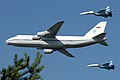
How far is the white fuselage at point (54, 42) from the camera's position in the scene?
7119cm

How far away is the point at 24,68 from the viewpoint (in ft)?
108

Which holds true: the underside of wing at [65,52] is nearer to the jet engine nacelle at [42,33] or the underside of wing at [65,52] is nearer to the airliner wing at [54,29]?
the airliner wing at [54,29]

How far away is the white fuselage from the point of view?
71188mm

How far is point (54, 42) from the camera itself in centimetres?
7181

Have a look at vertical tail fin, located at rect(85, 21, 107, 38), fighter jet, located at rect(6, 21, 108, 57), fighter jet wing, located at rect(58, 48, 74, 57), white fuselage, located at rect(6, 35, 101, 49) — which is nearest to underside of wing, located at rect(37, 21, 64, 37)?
fighter jet, located at rect(6, 21, 108, 57)

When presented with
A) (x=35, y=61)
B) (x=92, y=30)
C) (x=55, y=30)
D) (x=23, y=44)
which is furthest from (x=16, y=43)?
(x=35, y=61)

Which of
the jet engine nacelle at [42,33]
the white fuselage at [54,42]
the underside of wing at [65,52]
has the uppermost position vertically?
the jet engine nacelle at [42,33]

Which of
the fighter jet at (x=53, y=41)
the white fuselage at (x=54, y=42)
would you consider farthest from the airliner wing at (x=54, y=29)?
the white fuselage at (x=54, y=42)

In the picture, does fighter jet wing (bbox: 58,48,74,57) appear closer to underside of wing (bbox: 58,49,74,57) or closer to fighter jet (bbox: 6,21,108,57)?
underside of wing (bbox: 58,49,74,57)

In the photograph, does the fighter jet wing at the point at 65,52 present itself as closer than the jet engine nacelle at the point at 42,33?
No

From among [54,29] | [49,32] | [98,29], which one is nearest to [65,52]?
[49,32]

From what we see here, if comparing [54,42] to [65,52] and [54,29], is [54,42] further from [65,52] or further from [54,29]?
[65,52]

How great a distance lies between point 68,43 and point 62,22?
251 inches

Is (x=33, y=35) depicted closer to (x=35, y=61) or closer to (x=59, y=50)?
(x=59, y=50)
